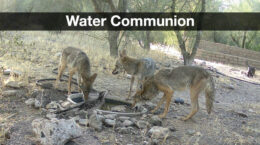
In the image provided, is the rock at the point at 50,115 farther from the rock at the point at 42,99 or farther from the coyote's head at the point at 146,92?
the coyote's head at the point at 146,92

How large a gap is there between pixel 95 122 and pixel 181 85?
2.85 m

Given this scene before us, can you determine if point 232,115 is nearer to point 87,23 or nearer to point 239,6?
point 87,23

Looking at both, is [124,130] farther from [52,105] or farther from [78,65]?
[78,65]

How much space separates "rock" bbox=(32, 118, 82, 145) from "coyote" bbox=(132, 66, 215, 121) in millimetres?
2800

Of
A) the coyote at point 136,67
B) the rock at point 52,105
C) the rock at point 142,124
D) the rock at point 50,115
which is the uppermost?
the coyote at point 136,67

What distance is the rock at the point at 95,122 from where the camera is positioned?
20.2ft

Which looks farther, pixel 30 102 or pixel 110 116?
pixel 30 102

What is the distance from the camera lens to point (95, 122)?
20.4ft

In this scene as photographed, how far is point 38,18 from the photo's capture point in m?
23.0

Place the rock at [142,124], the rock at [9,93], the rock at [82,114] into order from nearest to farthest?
the rock at [142,124], the rock at [82,114], the rock at [9,93]

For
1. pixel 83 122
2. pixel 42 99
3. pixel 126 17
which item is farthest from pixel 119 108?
pixel 126 17

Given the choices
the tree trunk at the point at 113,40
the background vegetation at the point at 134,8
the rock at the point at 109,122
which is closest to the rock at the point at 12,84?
the rock at the point at 109,122

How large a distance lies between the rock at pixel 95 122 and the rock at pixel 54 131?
986mm

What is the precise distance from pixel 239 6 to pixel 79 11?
22.1 metres
